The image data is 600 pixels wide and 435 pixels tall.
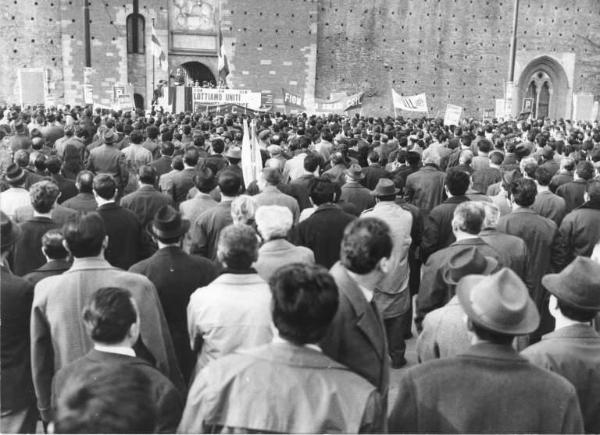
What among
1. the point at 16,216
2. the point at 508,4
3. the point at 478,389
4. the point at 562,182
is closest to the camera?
the point at 478,389

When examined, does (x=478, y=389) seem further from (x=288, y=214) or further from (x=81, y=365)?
(x=288, y=214)

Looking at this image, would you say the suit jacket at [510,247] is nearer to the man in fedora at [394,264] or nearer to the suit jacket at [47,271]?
the man in fedora at [394,264]

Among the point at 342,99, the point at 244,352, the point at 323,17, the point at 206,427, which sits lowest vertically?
the point at 206,427

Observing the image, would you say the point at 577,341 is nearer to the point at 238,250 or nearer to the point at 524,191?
the point at 238,250

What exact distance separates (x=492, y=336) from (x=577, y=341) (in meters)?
0.74

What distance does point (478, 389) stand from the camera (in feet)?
8.98

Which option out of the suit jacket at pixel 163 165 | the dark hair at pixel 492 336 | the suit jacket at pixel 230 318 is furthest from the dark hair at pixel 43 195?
the suit jacket at pixel 163 165

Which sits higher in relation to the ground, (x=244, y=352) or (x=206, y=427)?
(x=244, y=352)

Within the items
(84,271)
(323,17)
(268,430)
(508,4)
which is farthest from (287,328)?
(508,4)

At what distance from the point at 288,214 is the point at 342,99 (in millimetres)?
25628

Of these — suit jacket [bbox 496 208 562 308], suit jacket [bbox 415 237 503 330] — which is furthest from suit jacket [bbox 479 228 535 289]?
suit jacket [bbox 496 208 562 308]

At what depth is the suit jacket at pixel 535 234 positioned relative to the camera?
6.32 m

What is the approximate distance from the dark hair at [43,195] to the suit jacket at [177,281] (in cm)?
129

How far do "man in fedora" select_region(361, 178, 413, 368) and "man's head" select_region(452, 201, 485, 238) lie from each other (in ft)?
4.08
